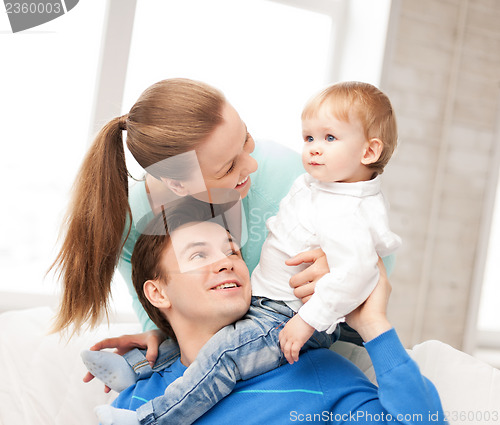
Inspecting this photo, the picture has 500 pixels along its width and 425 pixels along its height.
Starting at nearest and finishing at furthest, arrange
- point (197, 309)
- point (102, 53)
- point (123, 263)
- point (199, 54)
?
point (197, 309) → point (123, 263) → point (102, 53) → point (199, 54)

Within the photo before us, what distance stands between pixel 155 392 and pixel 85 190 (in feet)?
1.70

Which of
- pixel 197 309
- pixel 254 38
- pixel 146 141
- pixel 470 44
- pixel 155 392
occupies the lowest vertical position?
pixel 155 392

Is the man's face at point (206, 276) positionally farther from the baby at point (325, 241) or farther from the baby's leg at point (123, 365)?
the baby's leg at point (123, 365)

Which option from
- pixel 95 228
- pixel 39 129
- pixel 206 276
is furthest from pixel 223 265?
pixel 39 129

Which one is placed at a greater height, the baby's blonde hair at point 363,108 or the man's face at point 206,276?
the baby's blonde hair at point 363,108

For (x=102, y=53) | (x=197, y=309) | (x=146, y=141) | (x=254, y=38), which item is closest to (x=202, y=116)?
(x=146, y=141)

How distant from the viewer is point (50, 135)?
2.58 m

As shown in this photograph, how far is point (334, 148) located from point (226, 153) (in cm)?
22

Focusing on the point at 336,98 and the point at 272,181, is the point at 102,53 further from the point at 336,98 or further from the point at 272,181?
the point at 336,98

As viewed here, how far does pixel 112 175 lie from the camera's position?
4.25ft

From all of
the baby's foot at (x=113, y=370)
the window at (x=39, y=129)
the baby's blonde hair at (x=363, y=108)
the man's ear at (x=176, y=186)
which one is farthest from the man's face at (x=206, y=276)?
the window at (x=39, y=129)

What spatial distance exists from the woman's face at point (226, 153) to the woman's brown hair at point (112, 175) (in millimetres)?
18

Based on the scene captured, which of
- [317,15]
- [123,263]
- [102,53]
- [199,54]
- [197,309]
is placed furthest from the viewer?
[317,15]

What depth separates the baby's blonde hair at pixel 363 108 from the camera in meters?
1.12
